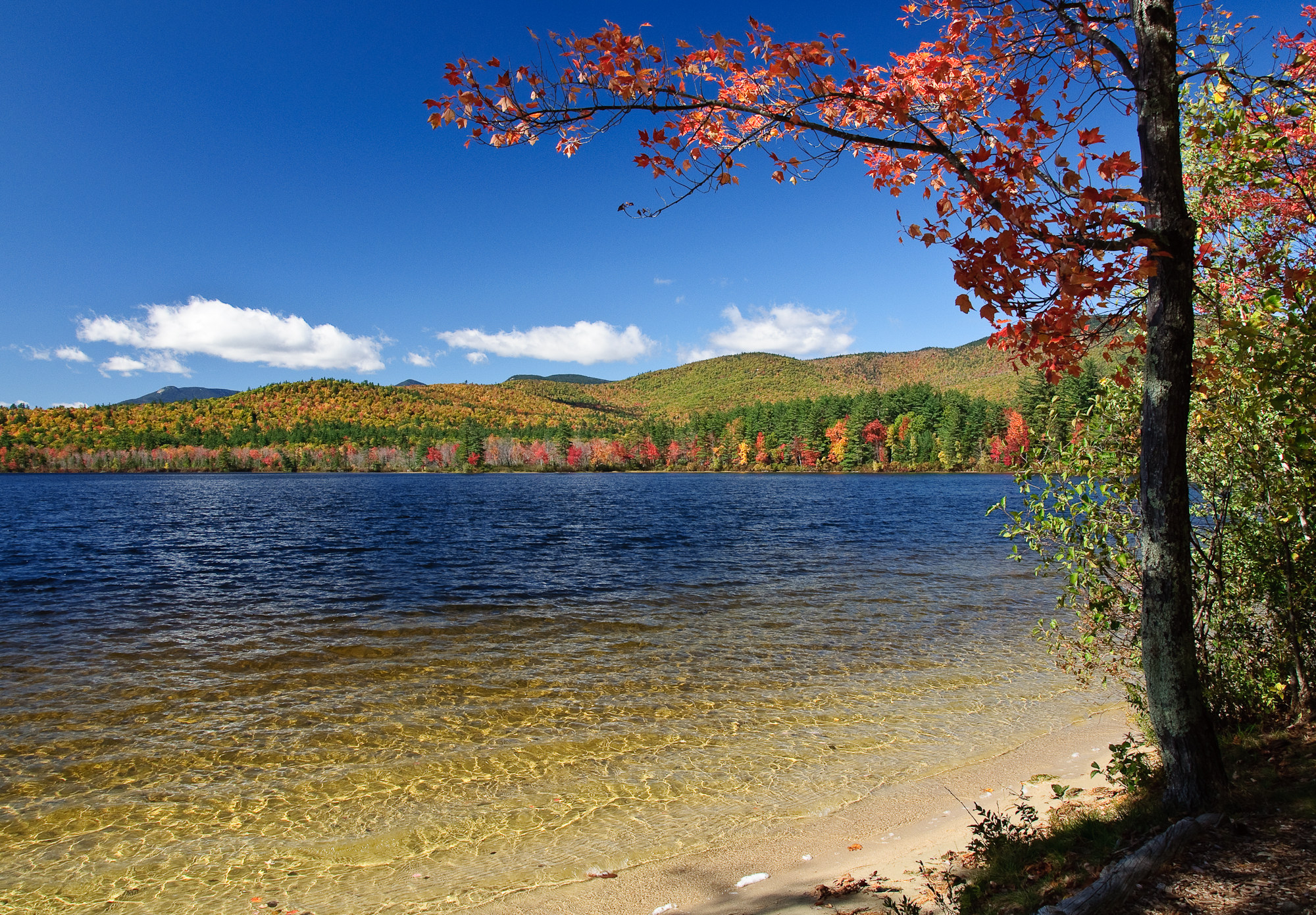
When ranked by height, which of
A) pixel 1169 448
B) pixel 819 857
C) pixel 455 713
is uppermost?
pixel 1169 448

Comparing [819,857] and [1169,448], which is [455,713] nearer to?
[819,857]

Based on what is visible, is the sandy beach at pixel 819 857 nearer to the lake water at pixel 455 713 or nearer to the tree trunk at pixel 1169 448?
the lake water at pixel 455 713

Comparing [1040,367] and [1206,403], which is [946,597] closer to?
[1206,403]

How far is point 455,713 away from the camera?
Answer: 11250mm

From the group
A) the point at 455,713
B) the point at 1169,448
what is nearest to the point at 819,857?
the point at 1169,448

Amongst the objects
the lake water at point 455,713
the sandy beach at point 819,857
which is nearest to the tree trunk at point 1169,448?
the sandy beach at point 819,857

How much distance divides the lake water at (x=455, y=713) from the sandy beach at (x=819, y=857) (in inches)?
12.3

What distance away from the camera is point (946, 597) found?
21.2 metres

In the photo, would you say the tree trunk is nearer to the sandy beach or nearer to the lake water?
the sandy beach

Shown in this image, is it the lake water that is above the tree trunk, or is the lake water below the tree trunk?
below

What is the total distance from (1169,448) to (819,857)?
4.96 metres

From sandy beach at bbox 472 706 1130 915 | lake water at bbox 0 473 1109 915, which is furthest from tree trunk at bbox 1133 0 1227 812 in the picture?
lake water at bbox 0 473 1109 915

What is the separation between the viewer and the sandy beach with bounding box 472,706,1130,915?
6.10 meters

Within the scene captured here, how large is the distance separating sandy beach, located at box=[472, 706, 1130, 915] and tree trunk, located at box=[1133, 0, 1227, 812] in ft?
7.74
